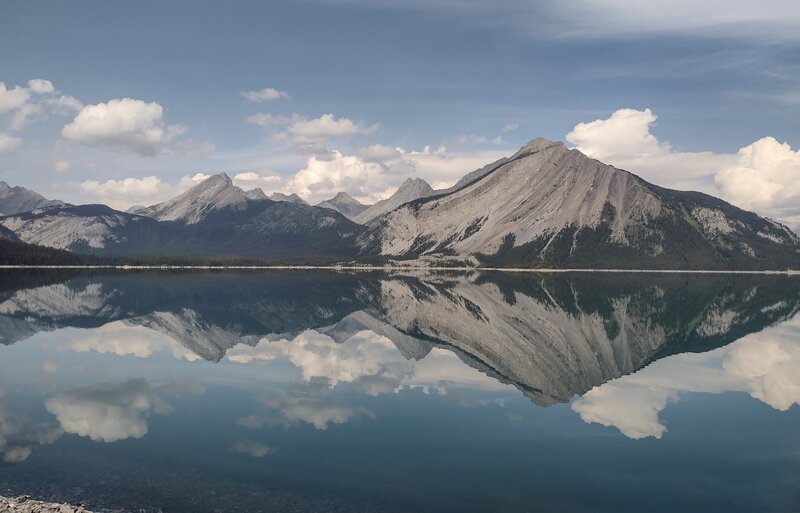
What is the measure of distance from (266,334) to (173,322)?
2249 centimetres

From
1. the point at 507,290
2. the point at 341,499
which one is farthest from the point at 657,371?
the point at 507,290

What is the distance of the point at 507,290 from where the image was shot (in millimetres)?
196375

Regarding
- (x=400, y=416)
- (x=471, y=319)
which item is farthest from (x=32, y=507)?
(x=471, y=319)


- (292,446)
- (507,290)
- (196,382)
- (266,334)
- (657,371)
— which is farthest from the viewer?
(507,290)

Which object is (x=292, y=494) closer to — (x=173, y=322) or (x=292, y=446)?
(x=292, y=446)

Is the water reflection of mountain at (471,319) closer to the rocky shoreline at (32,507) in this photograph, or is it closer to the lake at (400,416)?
the lake at (400,416)

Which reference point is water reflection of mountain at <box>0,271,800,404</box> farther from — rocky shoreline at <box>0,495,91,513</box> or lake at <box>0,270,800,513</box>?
rocky shoreline at <box>0,495,91,513</box>

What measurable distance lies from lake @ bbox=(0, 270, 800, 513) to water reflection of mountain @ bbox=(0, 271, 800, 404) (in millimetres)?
843

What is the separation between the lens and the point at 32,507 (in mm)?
28703

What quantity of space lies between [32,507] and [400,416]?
27358mm

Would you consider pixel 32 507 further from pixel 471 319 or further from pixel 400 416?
pixel 471 319

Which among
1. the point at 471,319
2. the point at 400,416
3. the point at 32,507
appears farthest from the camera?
the point at 471,319

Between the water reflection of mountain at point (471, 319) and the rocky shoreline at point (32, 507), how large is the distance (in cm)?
4018

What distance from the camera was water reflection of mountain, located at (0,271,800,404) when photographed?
257 ft
